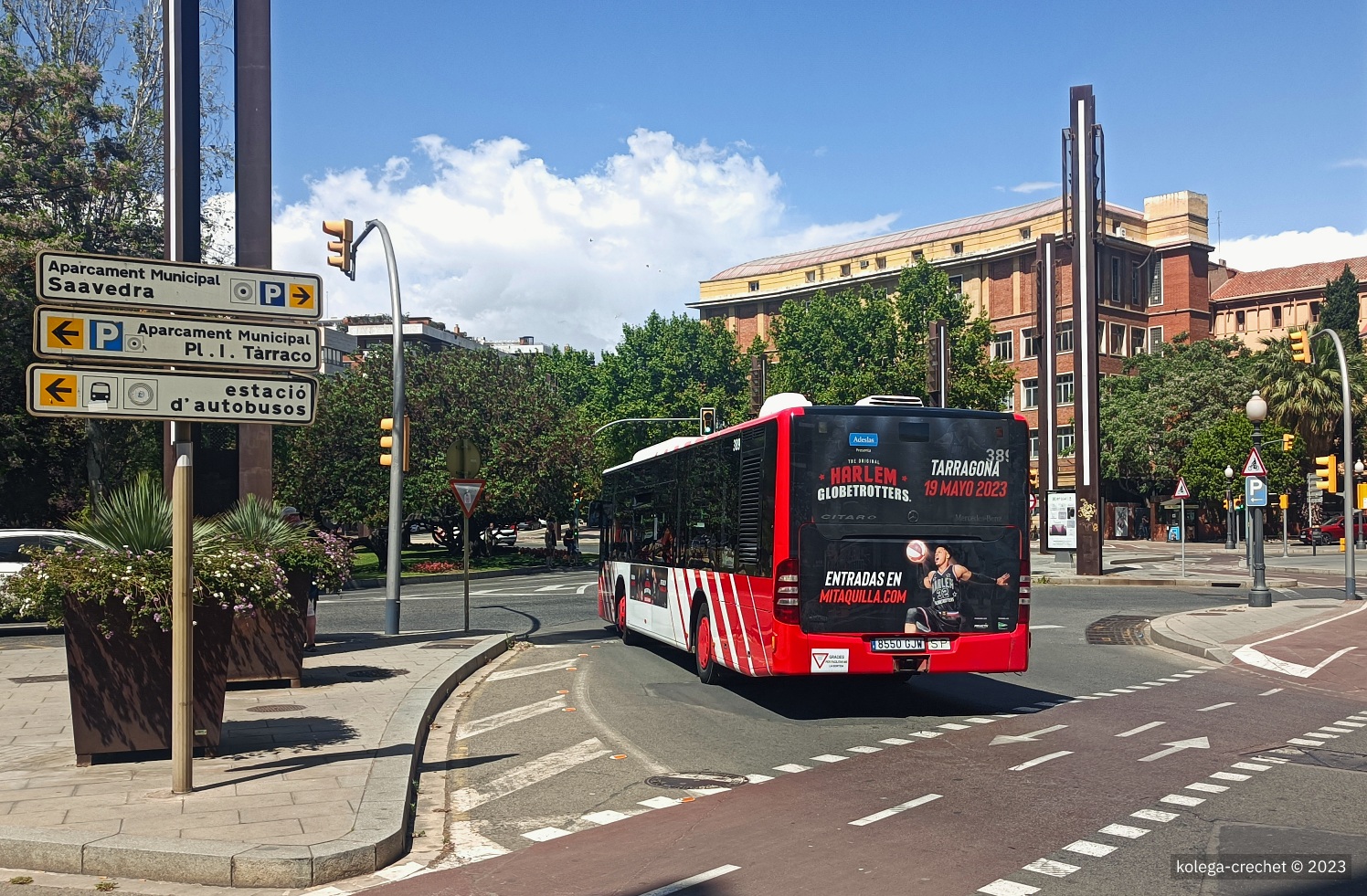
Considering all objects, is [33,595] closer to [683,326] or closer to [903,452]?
[903,452]

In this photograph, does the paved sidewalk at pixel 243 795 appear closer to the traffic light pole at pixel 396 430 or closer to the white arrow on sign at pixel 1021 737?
the white arrow on sign at pixel 1021 737

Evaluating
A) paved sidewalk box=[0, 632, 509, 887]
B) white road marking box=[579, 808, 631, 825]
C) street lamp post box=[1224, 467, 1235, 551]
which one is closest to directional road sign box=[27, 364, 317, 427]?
paved sidewalk box=[0, 632, 509, 887]

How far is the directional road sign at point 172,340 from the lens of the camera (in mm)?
7746

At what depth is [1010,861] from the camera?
251 inches

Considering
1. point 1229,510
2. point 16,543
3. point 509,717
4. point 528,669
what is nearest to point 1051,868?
point 509,717

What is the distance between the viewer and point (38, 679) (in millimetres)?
13703

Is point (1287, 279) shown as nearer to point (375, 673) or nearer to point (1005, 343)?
point (1005, 343)

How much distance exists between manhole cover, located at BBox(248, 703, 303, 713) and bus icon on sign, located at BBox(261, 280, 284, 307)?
14.4 ft

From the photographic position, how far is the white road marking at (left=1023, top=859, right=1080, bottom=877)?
20.1 ft

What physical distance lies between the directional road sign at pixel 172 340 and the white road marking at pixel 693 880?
4.42 meters

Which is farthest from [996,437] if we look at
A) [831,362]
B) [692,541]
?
[831,362]

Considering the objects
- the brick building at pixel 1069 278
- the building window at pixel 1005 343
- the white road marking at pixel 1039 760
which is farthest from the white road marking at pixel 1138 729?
the building window at pixel 1005 343

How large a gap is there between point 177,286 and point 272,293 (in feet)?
2.05

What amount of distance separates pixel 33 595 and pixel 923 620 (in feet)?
24.4
